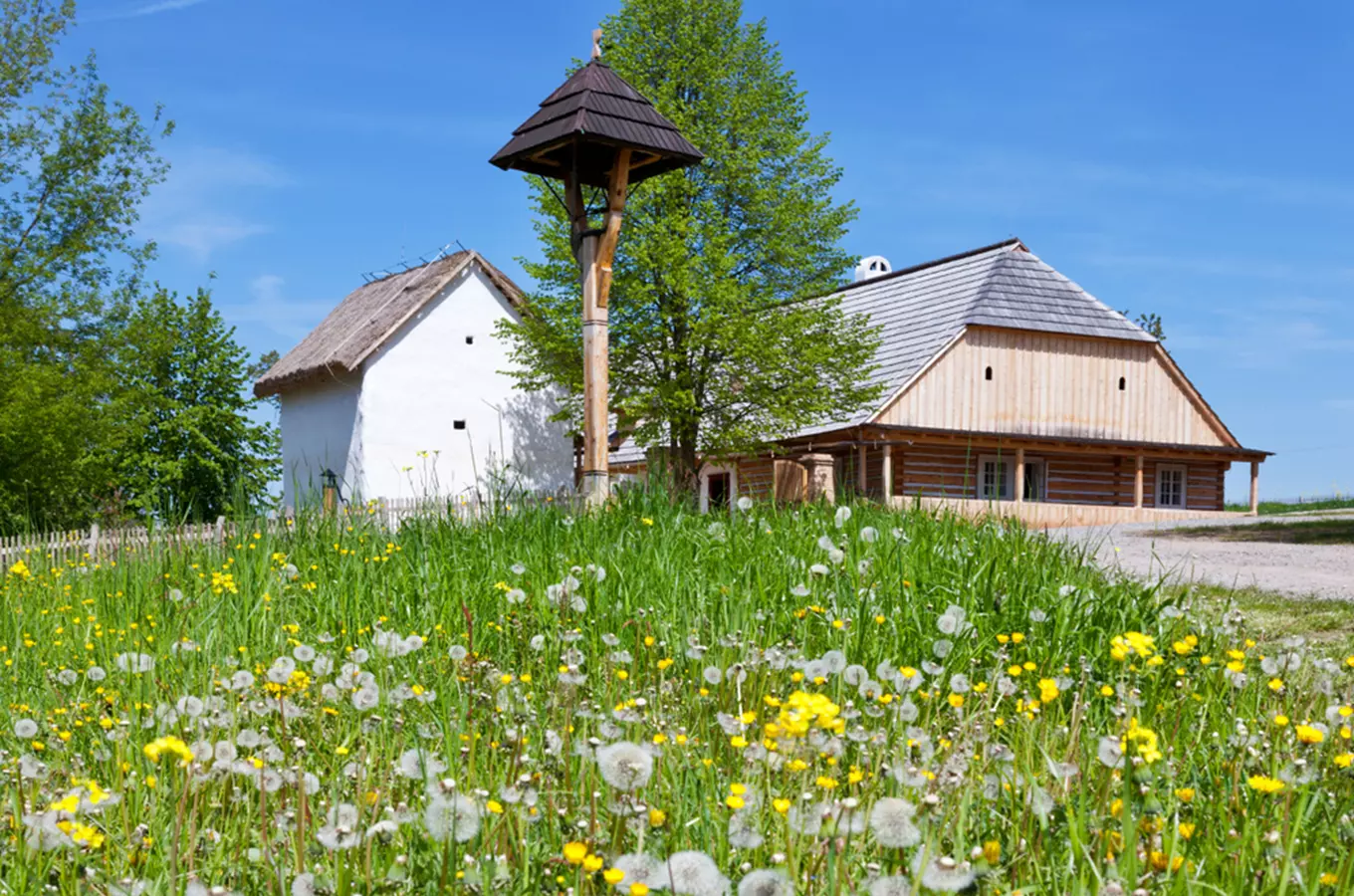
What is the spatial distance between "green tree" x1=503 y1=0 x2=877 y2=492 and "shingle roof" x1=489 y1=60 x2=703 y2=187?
9856 millimetres

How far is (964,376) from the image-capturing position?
2875 centimetres

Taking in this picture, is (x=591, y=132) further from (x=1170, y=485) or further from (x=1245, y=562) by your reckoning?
(x=1170, y=485)

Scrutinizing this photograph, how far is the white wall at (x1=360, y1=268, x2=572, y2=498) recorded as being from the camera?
2786 centimetres

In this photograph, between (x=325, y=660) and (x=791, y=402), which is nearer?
(x=325, y=660)

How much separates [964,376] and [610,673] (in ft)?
84.0

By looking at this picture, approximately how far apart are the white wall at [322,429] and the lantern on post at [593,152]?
643 inches

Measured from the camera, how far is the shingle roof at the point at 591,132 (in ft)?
36.0

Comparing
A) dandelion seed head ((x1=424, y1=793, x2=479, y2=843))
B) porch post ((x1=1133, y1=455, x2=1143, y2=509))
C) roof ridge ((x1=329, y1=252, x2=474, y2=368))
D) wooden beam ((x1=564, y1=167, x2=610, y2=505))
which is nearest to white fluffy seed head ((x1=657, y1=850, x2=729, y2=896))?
dandelion seed head ((x1=424, y1=793, x2=479, y2=843))

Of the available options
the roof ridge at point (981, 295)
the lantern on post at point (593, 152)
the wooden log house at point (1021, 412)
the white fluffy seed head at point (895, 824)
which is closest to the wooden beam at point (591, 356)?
the lantern on post at point (593, 152)

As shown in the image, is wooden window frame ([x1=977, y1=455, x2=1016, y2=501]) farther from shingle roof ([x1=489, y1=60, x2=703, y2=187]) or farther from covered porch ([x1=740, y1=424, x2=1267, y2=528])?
shingle roof ([x1=489, y1=60, x2=703, y2=187])

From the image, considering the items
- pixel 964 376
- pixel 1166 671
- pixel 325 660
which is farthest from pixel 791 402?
pixel 325 660

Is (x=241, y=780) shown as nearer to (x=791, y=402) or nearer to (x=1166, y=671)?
(x=1166, y=671)

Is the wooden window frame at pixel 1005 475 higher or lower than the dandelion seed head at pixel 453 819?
higher

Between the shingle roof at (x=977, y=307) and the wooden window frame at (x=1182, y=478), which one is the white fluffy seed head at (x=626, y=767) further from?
the wooden window frame at (x=1182, y=478)
